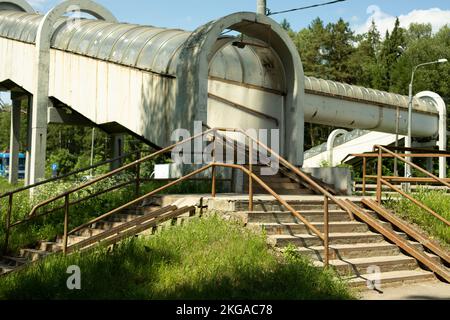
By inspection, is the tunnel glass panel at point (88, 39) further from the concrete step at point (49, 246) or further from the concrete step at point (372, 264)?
the concrete step at point (372, 264)

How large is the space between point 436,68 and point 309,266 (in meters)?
53.4

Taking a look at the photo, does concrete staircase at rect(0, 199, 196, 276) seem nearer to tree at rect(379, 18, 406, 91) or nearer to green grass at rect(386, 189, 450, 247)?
green grass at rect(386, 189, 450, 247)

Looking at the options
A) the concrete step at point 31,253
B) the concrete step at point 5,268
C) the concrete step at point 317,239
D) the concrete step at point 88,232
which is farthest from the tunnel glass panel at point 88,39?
the concrete step at point 317,239

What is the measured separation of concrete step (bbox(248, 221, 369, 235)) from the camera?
26.6 ft

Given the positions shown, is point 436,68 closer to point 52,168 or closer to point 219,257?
point 52,168

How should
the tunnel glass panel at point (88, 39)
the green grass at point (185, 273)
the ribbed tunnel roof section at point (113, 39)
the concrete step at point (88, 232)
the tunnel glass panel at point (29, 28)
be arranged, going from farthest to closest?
the tunnel glass panel at point (29, 28)
the tunnel glass panel at point (88, 39)
the ribbed tunnel roof section at point (113, 39)
the concrete step at point (88, 232)
the green grass at point (185, 273)

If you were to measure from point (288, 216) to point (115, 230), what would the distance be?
2.63 metres

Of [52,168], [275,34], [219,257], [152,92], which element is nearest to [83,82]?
[152,92]

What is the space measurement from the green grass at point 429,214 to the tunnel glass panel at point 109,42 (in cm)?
881

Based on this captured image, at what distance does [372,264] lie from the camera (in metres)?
7.91

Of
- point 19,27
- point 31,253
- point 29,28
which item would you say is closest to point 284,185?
point 31,253

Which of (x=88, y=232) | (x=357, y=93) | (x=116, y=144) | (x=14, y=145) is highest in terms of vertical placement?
(x=357, y=93)

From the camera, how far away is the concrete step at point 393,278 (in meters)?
7.21

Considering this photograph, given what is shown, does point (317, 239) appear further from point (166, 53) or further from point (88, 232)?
point (166, 53)
